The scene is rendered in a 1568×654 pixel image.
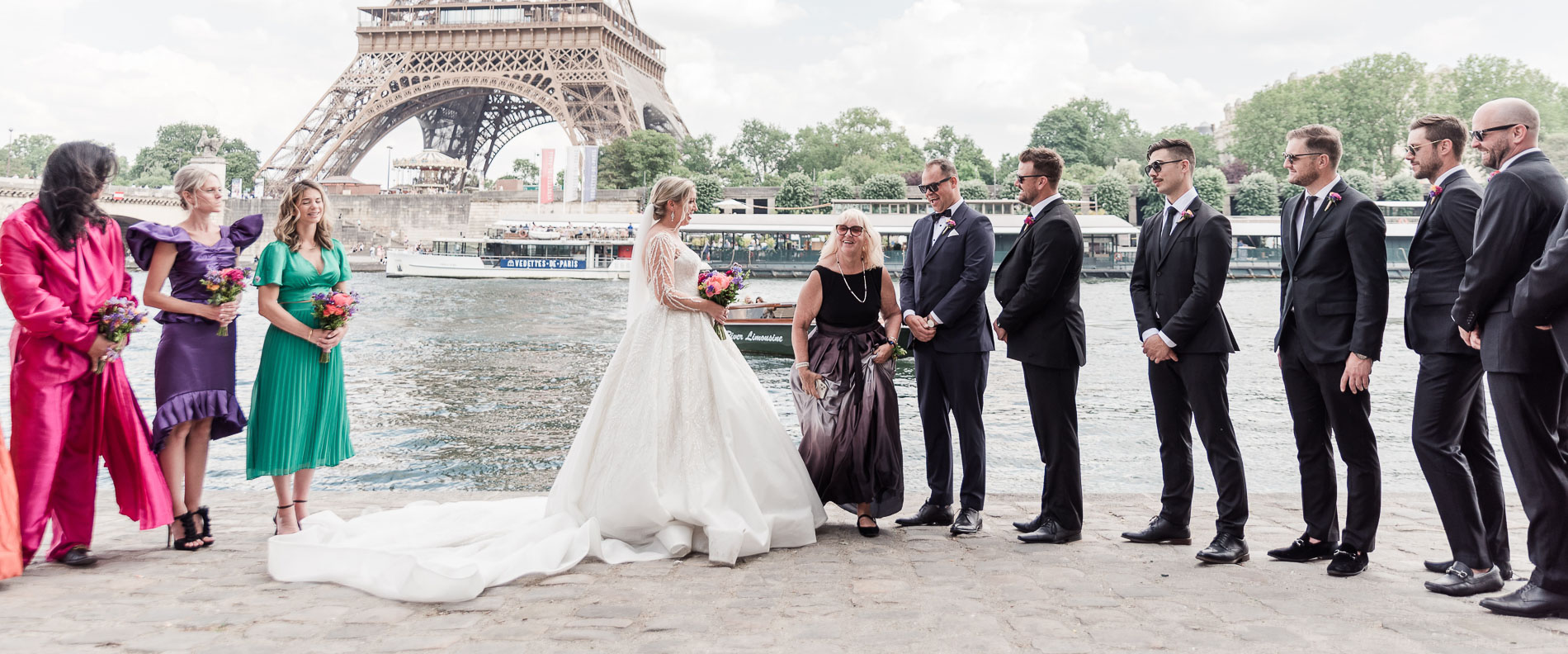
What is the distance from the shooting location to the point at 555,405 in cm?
1141

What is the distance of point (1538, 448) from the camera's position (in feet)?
10.5

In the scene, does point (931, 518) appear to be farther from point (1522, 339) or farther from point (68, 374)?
point (68, 374)

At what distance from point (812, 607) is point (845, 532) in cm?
125

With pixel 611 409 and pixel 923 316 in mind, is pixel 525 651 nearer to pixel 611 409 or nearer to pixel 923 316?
pixel 611 409

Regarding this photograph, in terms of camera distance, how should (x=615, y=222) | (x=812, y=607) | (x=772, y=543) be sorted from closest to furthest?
(x=812, y=607) < (x=772, y=543) < (x=615, y=222)

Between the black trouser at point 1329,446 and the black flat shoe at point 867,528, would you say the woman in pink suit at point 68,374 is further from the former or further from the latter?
the black trouser at point 1329,446

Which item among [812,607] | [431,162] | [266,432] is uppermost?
[431,162]

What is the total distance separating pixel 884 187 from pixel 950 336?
56118 mm

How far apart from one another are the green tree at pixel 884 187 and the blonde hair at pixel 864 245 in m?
56.0

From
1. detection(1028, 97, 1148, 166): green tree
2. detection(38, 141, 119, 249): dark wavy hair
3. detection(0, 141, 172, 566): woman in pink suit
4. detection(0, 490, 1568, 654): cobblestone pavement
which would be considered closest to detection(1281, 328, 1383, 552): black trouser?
detection(0, 490, 1568, 654): cobblestone pavement

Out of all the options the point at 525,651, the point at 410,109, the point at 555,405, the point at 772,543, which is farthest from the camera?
the point at 410,109

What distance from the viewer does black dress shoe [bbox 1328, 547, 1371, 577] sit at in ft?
12.0

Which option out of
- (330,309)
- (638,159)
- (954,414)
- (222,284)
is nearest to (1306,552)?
(954,414)

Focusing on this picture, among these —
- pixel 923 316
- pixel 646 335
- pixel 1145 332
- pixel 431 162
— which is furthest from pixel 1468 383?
pixel 431 162
